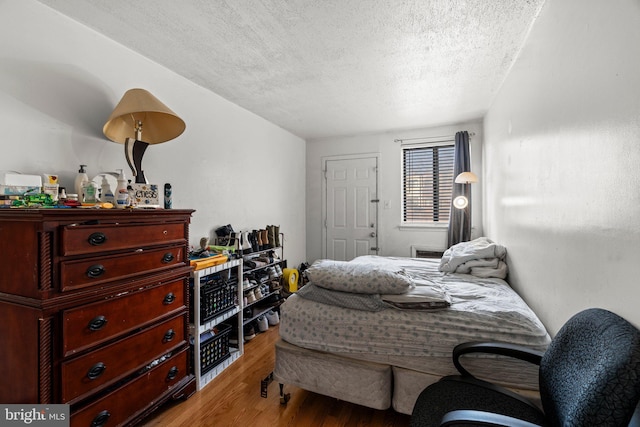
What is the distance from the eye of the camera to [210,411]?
180 cm

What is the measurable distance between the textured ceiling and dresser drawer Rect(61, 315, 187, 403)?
1.95 m

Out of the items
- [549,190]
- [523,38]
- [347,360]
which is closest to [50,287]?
[347,360]

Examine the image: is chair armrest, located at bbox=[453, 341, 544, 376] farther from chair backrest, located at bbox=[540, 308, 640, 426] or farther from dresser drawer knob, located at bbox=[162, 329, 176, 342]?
dresser drawer knob, located at bbox=[162, 329, 176, 342]

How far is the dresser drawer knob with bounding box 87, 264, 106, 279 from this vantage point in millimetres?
1345

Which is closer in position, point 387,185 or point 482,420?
point 482,420

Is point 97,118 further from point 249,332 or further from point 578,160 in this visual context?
point 578,160

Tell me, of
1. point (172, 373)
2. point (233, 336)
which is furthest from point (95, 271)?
point (233, 336)

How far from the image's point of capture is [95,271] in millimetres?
1367

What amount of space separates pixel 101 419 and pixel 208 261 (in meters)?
1.09

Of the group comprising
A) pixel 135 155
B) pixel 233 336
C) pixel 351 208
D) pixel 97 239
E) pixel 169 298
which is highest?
pixel 135 155

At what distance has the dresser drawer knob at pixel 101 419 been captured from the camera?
1.35 meters

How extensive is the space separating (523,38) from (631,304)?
1951 mm

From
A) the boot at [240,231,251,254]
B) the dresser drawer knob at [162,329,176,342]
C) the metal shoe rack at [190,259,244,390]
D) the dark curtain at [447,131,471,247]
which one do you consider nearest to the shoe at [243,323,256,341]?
the metal shoe rack at [190,259,244,390]

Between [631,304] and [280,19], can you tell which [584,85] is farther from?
[280,19]
